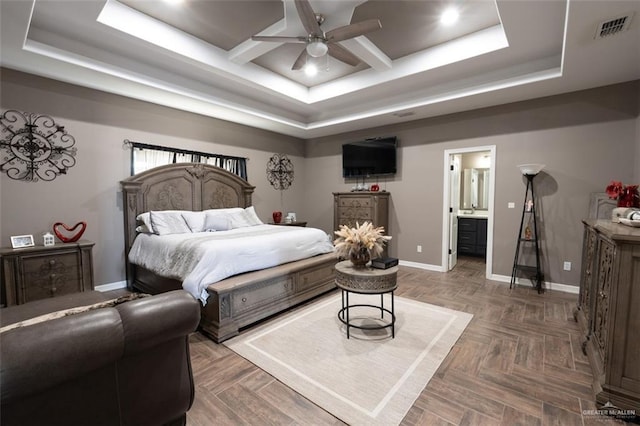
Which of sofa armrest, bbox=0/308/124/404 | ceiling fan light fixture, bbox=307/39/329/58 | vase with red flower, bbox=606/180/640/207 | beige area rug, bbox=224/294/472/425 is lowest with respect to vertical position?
beige area rug, bbox=224/294/472/425

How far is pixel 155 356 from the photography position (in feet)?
4.85

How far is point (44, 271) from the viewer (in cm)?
318

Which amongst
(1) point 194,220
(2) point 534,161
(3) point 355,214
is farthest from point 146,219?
(2) point 534,161

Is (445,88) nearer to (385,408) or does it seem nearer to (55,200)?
(385,408)

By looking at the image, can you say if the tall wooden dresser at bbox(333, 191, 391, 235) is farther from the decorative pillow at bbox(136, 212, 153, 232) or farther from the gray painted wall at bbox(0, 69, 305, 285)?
the decorative pillow at bbox(136, 212, 153, 232)

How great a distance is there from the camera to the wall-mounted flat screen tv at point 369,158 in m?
5.61

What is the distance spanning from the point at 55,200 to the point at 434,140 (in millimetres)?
5724

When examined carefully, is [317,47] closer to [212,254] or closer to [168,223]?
[212,254]

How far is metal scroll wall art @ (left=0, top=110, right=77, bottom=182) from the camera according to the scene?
3316 millimetres

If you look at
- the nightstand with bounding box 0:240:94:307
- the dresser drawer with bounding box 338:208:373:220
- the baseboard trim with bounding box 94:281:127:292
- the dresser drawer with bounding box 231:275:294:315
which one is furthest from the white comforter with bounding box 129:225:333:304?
the dresser drawer with bounding box 338:208:373:220

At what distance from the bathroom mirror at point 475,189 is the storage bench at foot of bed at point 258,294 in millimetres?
4312

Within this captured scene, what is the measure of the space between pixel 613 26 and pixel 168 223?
5109 mm

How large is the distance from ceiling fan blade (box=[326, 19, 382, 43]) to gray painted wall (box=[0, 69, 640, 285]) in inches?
120

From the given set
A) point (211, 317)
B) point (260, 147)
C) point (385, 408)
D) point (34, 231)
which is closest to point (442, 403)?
point (385, 408)
